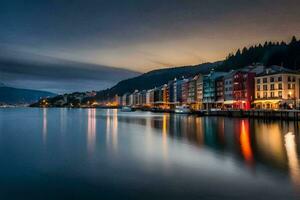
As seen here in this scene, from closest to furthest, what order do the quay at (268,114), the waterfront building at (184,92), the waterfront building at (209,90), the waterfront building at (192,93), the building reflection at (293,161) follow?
the building reflection at (293,161), the quay at (268,114), the waterfront building at (209,90), the waterfront building at (192,93), the waterfront building at (184,92)

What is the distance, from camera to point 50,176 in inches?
671

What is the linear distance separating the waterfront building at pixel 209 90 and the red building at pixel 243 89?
18.4 m

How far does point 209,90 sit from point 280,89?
4117 cm

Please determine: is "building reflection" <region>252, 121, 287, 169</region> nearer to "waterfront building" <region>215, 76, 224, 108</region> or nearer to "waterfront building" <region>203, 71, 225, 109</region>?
"waterfront building" <region>215, 76, 224, 108</region>

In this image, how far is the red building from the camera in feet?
294

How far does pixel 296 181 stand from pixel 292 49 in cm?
11656

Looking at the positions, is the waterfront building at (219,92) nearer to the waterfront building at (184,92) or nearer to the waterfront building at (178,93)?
the waterfront building at (184,92)

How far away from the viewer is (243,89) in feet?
303

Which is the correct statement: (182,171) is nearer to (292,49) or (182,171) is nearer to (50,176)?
(50,176)

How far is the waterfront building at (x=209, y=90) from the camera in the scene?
380 feet

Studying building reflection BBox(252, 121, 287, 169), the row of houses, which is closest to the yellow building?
the row of houses

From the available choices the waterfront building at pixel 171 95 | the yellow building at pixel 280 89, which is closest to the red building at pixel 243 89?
the yellow building at pixel 280 89

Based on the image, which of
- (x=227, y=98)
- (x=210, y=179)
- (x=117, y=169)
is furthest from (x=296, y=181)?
(x=227, y=98)

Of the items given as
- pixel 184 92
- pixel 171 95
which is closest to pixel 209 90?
pixel 184 92
